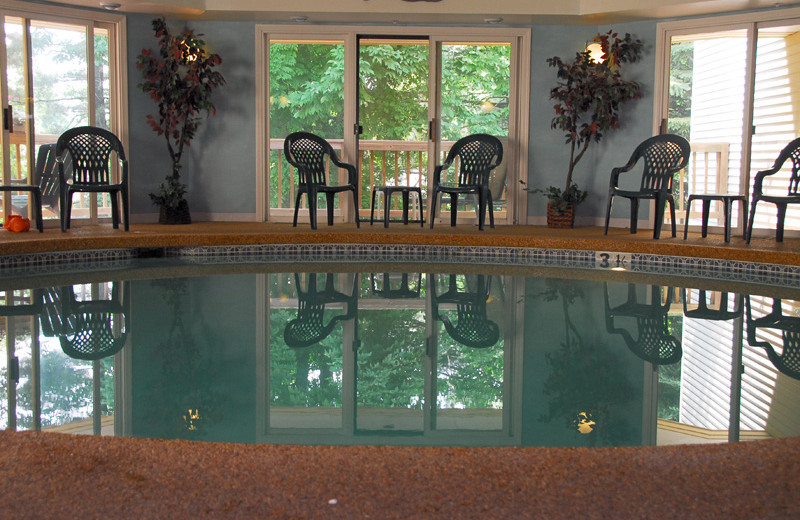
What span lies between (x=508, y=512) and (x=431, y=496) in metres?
0.17

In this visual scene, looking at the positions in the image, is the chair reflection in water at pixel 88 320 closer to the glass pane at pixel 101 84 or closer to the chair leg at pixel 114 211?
the chair leg at pixel 114 211

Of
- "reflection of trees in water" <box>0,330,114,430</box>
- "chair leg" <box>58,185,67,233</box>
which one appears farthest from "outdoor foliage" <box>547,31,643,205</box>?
"reflection of trees in water" <box>0,330,114,430</box>

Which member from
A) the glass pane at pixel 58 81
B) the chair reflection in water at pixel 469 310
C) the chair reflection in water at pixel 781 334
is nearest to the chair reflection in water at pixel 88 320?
the chair reflection in water at pixel 469 310

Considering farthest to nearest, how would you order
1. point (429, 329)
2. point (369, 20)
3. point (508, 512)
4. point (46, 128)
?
point (369, 20)
point (46, 128)
point (429, 329)
point (508, 512)

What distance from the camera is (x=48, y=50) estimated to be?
749 centimetres

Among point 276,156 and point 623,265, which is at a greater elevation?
point 276,156

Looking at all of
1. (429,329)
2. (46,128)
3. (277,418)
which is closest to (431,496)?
(277,418)

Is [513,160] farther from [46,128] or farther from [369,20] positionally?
[46,128]

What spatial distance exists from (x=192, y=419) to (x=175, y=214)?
19.2ft

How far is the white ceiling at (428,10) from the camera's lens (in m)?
7.58

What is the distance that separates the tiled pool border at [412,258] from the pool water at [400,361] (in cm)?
67

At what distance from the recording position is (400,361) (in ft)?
11.0

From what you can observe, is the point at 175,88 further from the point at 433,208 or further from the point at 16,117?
the point at 433,208

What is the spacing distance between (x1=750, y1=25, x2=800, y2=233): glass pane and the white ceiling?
1.87ft
